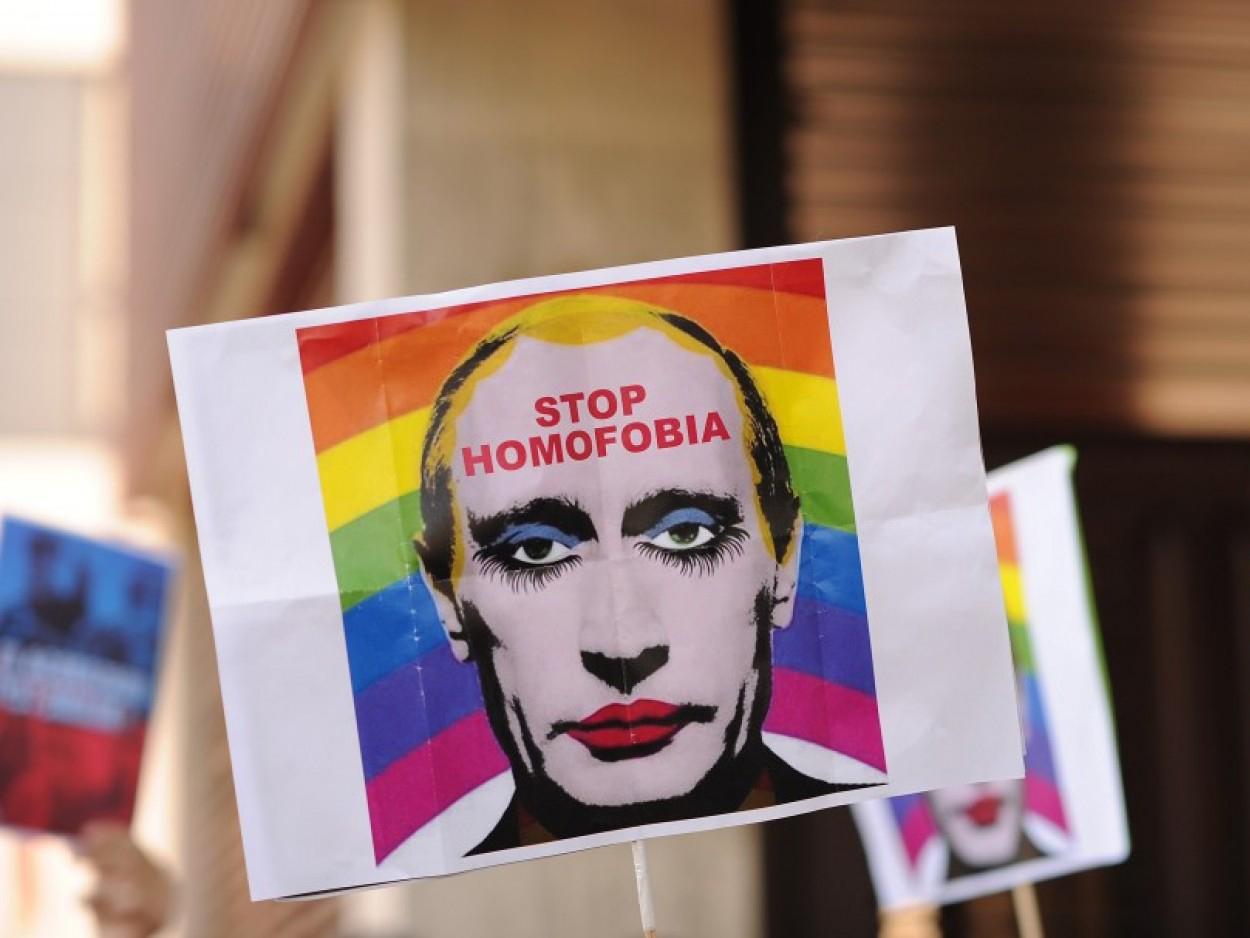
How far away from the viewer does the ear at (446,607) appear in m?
2.62

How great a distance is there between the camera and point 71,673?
4.58 meters

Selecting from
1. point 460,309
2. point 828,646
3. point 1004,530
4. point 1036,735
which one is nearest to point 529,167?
point 1004,530

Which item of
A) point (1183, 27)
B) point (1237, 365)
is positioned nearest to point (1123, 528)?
point (1237, 365)

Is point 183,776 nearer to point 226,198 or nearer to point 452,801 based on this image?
point 226,198

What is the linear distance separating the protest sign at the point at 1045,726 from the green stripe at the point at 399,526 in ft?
4.91

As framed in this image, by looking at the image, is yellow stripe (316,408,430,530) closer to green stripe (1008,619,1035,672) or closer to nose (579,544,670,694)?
nose (579,544,670,694)

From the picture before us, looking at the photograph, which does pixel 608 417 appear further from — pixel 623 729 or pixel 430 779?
pixel 430 779

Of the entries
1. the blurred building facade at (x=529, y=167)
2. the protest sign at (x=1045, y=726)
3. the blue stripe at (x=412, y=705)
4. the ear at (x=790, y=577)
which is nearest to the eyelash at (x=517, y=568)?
the blue stripe at (x=412, y=705)

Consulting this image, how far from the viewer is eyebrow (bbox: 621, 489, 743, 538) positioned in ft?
8.68

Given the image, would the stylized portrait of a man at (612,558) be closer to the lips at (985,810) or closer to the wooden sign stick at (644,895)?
the wooden sign stick at (644,895)

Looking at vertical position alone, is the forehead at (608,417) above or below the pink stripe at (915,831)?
above

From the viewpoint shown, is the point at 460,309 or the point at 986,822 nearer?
the point at 460,309

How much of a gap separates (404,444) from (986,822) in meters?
2.07

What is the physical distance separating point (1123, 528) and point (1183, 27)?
1.76 meters
